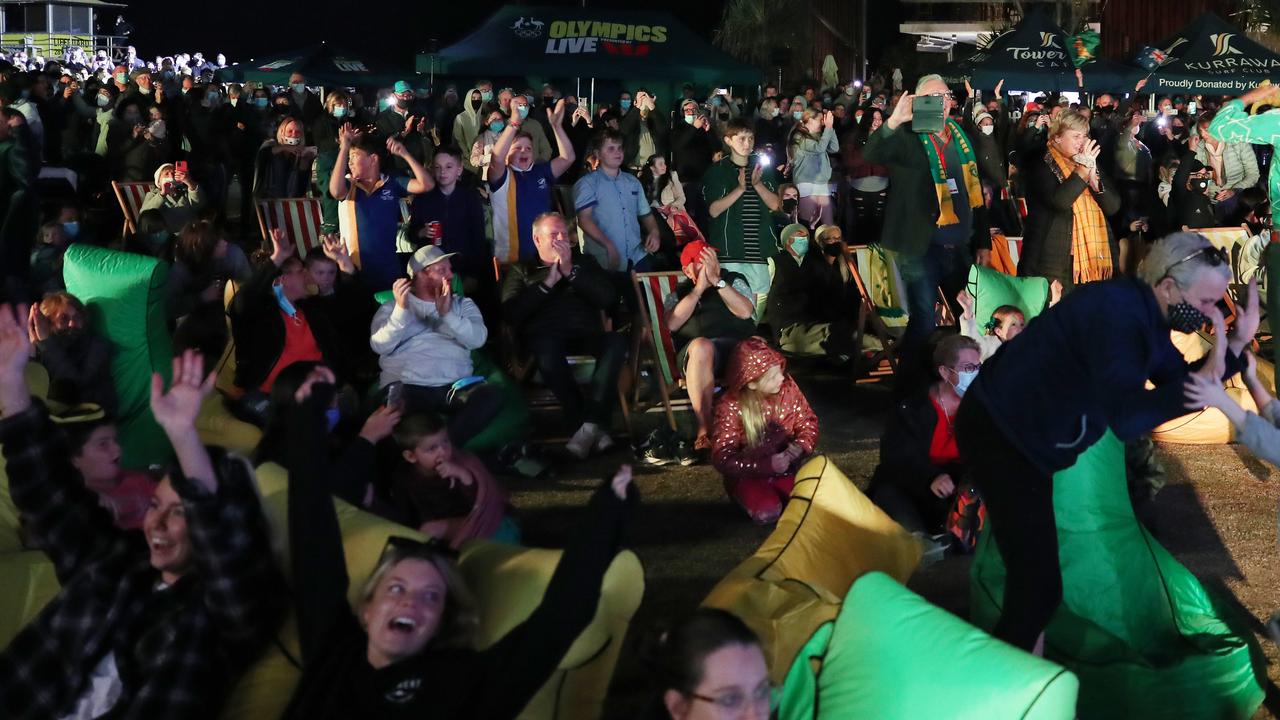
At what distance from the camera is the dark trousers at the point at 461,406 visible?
667cm

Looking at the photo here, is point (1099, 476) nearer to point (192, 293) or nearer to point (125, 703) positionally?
point (125, 703)

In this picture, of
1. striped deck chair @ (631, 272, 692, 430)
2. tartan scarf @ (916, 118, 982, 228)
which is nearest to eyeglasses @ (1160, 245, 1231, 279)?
tartan scarf @ (916, 118, 982, 228)

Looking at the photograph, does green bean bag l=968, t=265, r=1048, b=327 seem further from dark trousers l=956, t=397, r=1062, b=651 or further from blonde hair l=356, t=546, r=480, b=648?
blonde hair l=356, t=546, r=480, b=648

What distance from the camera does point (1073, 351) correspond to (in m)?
3.87

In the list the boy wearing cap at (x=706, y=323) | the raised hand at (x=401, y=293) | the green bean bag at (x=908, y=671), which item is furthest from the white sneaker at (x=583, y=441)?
the green bean bag at (x=908, y=671)

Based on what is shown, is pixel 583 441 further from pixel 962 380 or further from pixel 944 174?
pixel 944 174

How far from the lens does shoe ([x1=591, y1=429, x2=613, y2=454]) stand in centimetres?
743

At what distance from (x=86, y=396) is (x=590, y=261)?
2.62m

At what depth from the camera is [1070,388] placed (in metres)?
3.89

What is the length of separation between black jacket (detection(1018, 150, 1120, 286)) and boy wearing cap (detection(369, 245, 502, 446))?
3388 mm

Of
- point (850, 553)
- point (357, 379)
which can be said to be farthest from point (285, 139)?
point (850, 553)

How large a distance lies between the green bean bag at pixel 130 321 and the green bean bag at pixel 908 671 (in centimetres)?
395

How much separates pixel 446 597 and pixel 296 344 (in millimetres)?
3951

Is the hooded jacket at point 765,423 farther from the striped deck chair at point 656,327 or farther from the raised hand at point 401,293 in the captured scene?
the raised hand at point 401,293
